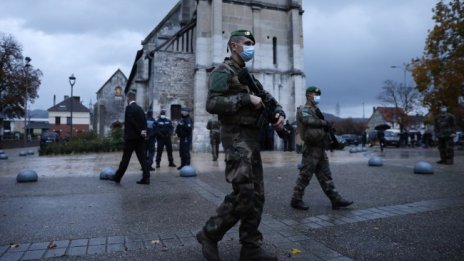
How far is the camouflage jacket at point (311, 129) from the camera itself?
5.62m

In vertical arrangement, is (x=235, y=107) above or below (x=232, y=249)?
above

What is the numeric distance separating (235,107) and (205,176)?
6.55 meters

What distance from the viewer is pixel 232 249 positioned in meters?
3.62

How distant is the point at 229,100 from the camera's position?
3.26 m

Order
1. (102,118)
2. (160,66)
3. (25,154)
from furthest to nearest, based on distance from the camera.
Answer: (102,118), (160,66), (25,154)

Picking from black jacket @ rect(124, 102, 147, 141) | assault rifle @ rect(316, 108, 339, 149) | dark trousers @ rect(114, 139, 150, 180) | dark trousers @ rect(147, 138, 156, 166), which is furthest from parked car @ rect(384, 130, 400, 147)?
assault rifle @ rect(316, 108, 339, 149)

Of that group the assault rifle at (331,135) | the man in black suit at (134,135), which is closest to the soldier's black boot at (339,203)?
the assault rifle at (331,135)

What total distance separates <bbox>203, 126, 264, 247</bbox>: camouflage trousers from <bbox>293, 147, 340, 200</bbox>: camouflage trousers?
92.8 inches

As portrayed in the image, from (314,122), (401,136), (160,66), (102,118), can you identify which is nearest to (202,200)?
(314,122)

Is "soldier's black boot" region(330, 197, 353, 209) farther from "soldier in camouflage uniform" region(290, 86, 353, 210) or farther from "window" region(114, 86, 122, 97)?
"window" region(114, 86, 122, 97)

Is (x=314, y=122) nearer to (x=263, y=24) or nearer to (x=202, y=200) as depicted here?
(x=202, y=200)

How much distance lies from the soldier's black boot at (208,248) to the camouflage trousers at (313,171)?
2588 mm

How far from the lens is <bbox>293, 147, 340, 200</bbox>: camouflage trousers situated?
18.1 feet

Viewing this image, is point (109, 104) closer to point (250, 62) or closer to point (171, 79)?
point (171, 79)
